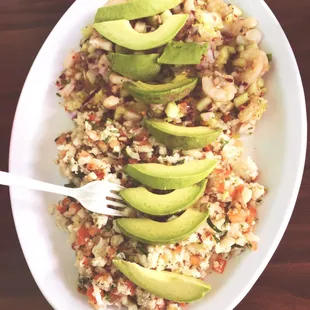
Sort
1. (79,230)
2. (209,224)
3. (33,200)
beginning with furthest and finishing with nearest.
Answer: (33,200)
(79,230)
(209,224)

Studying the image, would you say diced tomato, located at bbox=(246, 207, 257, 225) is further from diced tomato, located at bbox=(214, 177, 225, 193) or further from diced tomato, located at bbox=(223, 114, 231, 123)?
diced tomato, located at bbox=(223, 114, 231, 123)

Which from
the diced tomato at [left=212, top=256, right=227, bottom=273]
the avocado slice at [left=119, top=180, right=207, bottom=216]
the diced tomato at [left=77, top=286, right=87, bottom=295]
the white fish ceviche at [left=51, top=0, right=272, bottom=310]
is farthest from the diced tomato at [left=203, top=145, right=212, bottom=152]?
the diced tomato at [left=77, top=286, right=87, bottom=295]

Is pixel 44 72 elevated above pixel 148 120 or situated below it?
above

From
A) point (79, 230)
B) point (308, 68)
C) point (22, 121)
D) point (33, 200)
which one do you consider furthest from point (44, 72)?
point (308, 68)

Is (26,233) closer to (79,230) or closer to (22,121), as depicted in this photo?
(79,230)

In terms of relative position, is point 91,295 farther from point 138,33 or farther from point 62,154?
point 138,33
